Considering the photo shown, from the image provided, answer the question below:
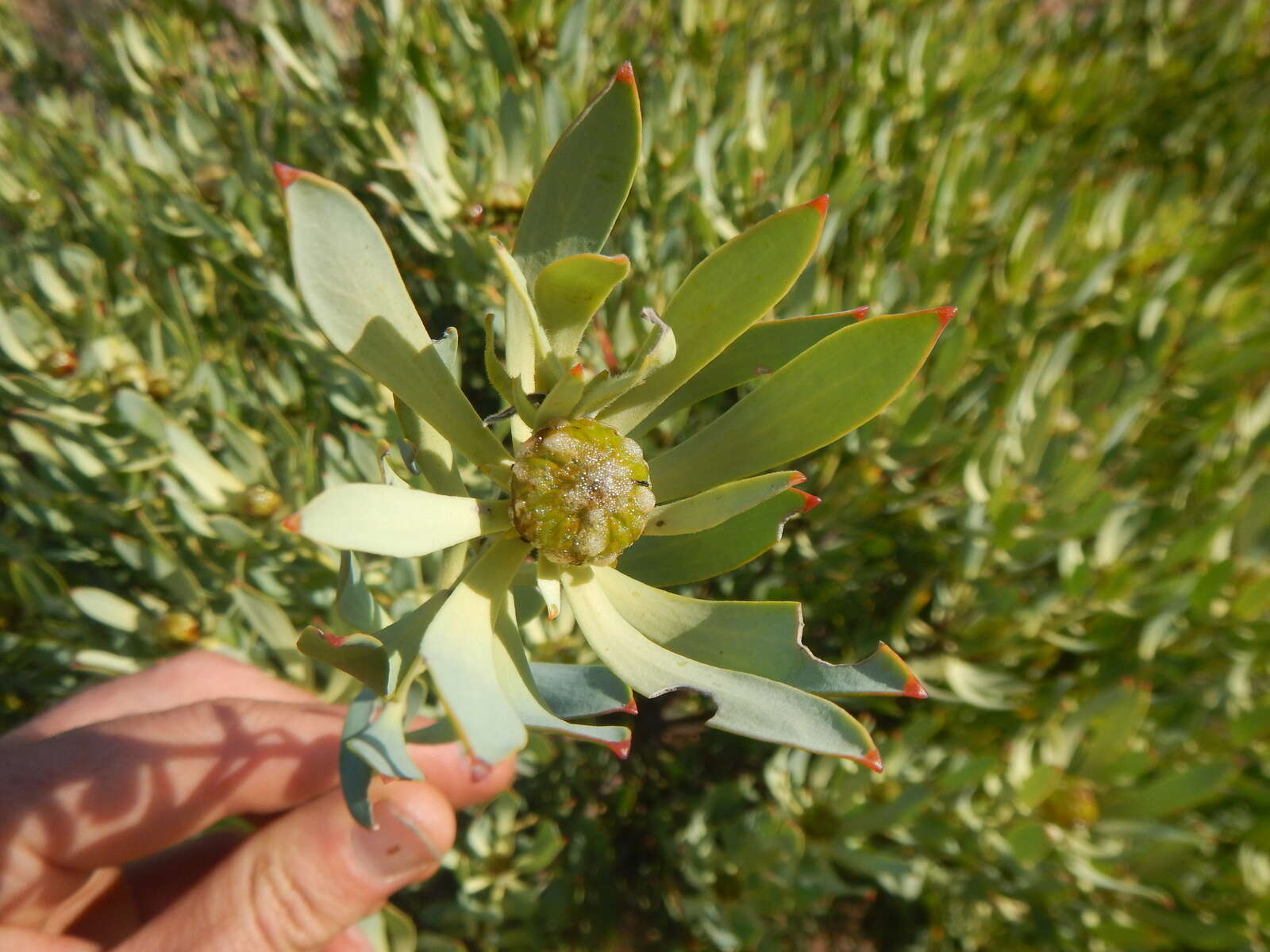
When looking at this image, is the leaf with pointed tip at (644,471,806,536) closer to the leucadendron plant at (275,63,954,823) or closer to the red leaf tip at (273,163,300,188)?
the leucadendron plant at (275,63,954,823)

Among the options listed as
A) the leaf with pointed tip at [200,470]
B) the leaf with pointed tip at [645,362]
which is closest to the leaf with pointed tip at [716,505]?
the leaf with pointed tip at [645,362]

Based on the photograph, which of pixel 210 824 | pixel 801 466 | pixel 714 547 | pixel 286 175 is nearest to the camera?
pixel 286 175

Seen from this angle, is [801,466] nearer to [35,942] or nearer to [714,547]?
[714,547]

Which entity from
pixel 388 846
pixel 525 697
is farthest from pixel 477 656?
pixel 388 846

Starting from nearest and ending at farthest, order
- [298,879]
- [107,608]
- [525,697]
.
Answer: [525,697], [298,879], [107,608]

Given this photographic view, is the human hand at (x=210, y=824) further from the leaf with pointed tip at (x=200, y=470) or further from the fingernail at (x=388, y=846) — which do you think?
the leaf with pointed tip at (x=200, y=470)

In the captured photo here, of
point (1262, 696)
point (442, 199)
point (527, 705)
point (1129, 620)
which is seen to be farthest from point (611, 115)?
point (1262, 696)
